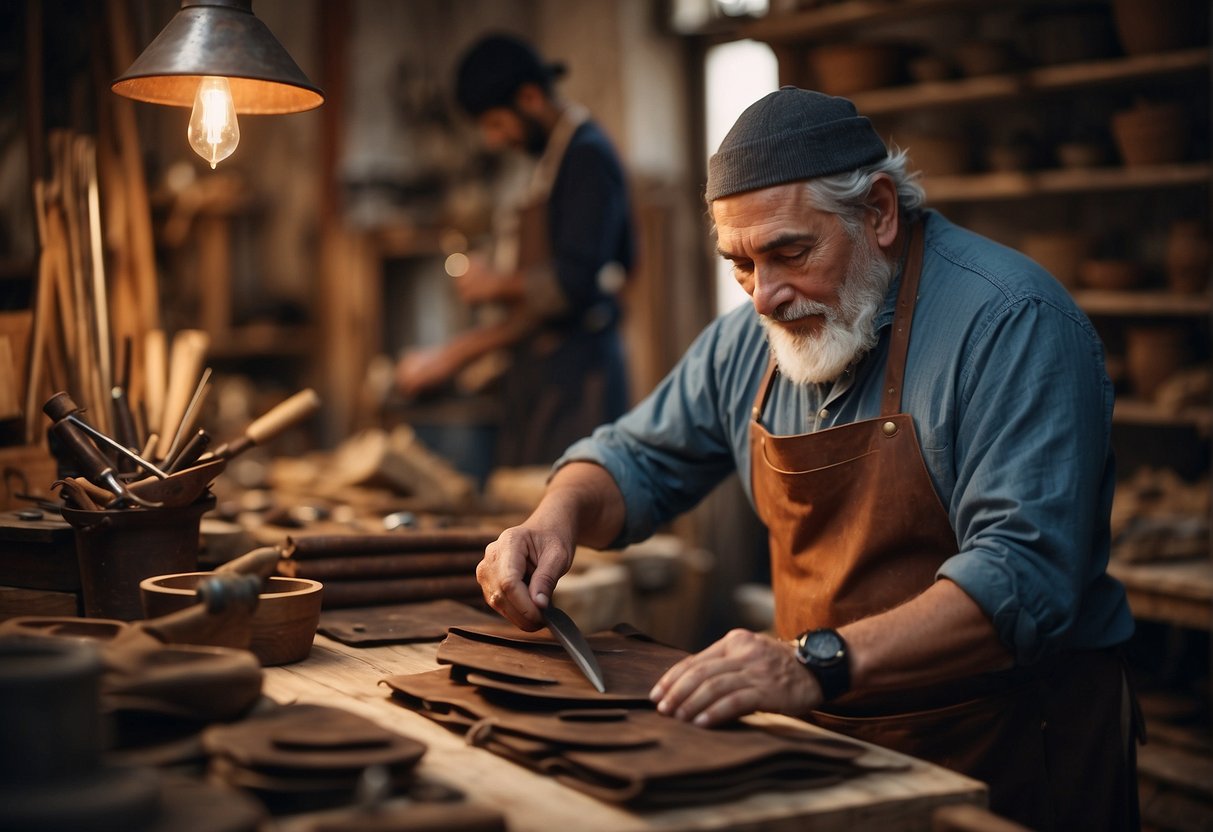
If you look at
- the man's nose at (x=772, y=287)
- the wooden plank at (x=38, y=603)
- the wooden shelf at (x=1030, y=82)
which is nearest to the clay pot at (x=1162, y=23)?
the wooden shelf at (x=1030, y=82)

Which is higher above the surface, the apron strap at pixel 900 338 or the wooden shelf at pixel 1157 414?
the apron strap at pixel 900 338

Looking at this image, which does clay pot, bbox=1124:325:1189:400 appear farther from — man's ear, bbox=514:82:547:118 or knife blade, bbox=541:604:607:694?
knife blade, bbox=541:604:607:694

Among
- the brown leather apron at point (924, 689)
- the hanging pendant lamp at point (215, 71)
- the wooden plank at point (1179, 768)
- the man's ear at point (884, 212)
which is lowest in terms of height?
the wooden plank at point (1179, 768)

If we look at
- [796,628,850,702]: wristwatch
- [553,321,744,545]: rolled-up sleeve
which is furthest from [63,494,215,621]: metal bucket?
[796,628,850,702]: wristwatch

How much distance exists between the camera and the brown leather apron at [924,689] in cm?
231

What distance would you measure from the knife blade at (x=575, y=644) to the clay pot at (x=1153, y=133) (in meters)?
3.48

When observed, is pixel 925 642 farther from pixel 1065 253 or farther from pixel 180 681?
pixel 1065 253

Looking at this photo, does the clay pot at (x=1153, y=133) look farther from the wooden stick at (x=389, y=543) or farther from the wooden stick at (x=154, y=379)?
the wooden stick at (x=154, y=379)

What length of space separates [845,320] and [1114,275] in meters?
2.97

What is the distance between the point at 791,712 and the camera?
6.13ft

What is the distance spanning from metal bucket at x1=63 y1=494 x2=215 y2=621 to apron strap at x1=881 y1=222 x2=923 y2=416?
1.29m

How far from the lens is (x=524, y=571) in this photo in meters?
2.34

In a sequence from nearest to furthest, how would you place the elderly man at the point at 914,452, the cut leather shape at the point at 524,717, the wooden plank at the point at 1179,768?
the cut leather shape at the point at 524,717, the elderly man at the point at 914,452, the wooden plank at the point at 1179,768

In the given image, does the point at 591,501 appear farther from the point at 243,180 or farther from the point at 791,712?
the point at 243,180
